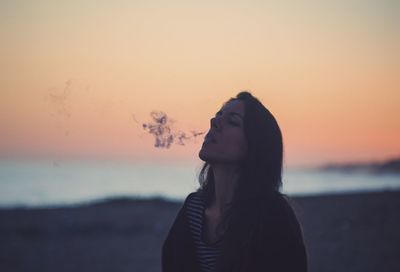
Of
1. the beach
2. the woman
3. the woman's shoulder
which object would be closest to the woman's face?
the woman

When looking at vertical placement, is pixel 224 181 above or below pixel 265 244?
above

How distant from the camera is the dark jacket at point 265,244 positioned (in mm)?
3363

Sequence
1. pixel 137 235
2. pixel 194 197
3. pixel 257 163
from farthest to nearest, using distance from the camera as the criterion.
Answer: pixel 137 235, pixel 194 197, pixel 257 163

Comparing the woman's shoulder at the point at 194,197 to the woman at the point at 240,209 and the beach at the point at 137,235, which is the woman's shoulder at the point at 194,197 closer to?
the woman at the point at 240,209

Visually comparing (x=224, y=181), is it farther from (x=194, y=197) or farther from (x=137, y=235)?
(x=137, y=235)

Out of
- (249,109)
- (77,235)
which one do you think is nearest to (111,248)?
(77,235)

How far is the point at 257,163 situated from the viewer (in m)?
3.68

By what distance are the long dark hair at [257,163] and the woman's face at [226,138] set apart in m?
0.04

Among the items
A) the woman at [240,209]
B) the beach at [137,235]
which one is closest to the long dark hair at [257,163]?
the woman at [240,209]

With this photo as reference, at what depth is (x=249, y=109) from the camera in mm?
3717

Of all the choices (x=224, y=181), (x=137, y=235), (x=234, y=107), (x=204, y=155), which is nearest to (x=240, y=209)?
(x=224, y=181)

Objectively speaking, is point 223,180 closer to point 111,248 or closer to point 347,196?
point 111,248

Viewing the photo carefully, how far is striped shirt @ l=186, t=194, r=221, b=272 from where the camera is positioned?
355cm

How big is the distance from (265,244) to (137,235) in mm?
10626
